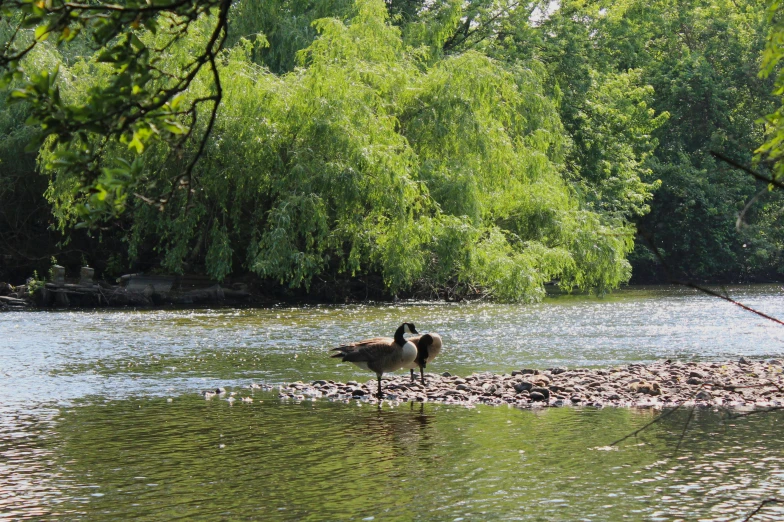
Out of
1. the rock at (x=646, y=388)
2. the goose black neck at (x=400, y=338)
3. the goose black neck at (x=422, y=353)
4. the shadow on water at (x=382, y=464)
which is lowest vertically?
the shadow on water at (x=382, y=464)

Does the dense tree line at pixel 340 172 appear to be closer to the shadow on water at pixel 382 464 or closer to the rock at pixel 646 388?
the rock at pixel 646 388

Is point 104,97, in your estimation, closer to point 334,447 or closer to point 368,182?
point 334,447

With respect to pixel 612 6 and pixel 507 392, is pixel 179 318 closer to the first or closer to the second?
pixel 507 392

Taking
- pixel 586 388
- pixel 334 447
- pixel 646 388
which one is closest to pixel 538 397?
pixel 586 388

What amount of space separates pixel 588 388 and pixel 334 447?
Result: 4.33 metres

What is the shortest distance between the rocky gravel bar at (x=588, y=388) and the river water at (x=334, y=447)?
1.51 ft

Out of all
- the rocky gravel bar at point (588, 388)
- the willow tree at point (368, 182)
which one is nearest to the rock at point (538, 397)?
the rocky gravel bar at point (588, 388)

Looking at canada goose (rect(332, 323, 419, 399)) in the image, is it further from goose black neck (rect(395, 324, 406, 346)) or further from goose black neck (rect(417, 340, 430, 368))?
goose black neck (rect(417, 340, 430, 368))

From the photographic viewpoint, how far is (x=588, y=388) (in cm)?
1248

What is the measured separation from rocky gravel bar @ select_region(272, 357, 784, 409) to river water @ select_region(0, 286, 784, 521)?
0.46m

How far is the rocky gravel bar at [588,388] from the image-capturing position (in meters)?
11.7

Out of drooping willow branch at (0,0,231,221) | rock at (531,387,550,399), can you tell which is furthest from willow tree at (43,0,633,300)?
drooping willow branch at (0,0,231,221)

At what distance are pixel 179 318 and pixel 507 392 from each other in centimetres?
1343

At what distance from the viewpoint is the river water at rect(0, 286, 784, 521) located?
7.40 m
